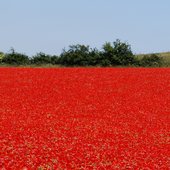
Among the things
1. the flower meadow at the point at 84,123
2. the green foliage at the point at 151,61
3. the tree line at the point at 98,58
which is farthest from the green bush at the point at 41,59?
the flower meadow at the point at 84,123

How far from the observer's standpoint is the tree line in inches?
2074

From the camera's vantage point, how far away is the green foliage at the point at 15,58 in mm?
54450

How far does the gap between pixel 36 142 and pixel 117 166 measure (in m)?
3.55

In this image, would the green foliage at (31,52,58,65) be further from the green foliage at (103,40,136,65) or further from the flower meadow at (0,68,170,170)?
the flower meadow at (0,68,170,170)

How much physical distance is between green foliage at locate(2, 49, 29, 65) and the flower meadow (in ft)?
59.0

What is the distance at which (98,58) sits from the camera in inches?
2083

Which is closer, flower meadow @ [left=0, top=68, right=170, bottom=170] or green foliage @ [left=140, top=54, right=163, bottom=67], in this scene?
flower meadow @ [left=0, top=68, right=170, bottom=170]

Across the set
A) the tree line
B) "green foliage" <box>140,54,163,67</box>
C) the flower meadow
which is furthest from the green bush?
the flower meadow

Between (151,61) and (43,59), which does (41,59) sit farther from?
(151,61)

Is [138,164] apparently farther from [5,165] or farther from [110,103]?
[110,103]

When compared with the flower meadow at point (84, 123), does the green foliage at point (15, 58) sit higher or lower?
higher

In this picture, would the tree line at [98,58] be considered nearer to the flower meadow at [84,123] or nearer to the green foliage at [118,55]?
the green foliage at [118,55]

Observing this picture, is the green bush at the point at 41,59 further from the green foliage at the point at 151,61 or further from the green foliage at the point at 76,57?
the green foliage at the point at 151,61

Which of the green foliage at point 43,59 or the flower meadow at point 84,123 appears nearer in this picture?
the flower meadow at point 84,123
